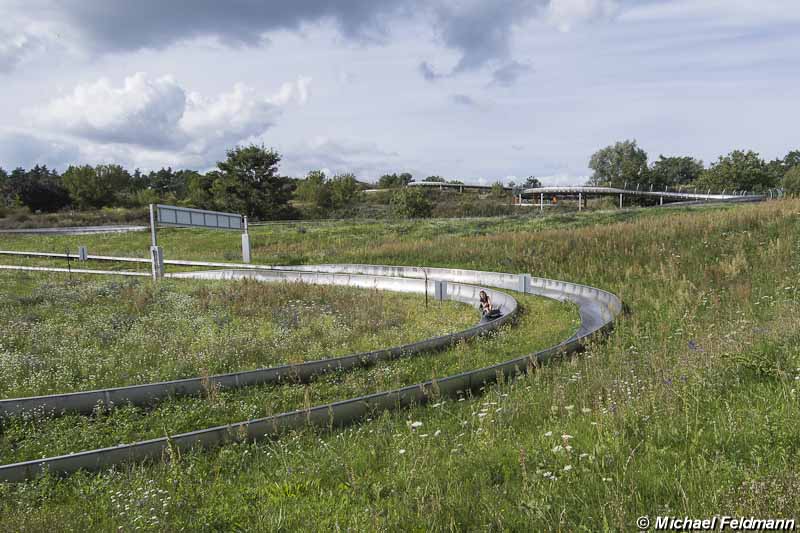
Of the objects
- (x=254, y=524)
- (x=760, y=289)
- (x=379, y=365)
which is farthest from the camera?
(x=760, y=289)

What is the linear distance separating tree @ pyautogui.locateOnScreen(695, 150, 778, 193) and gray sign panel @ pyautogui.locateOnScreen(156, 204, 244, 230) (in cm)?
11011

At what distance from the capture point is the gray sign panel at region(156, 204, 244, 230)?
24.3 metres

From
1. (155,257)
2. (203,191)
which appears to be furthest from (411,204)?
(155,257)

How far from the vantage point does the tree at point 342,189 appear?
285 ft

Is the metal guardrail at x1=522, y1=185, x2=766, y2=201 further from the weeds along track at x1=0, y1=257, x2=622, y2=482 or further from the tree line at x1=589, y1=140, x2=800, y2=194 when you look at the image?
the weeds along track at x1=0, y1=257, x2=622, y2=482

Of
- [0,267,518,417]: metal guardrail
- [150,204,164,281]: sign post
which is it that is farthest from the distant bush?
[150,204,164,281]: sign post

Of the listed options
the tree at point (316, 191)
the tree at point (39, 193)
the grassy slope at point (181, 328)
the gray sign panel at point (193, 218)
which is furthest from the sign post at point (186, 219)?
the tree at point (39, 193)

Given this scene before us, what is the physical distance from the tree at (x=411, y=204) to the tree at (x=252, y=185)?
16.9 m

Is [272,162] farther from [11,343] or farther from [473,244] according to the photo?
[11,343]

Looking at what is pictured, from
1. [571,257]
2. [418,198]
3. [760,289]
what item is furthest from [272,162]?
[760,289]

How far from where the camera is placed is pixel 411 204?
6769 cm

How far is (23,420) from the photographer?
775cm

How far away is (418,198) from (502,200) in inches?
1857

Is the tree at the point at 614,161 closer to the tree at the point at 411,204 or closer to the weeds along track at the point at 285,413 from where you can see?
the tree at the point at 411,204
